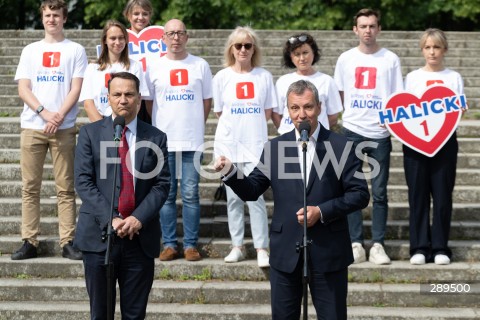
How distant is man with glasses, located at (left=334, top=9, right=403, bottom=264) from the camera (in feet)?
27.9

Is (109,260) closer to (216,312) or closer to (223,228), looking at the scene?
(216,312)

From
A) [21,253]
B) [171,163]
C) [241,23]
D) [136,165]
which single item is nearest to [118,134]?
[136,165]

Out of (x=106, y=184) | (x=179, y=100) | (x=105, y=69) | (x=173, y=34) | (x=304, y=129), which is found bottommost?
(x=106, y=184)

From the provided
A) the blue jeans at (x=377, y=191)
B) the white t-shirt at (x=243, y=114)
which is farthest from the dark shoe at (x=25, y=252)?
the blue jeans at (x=377, y=191)

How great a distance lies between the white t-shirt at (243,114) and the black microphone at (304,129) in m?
2.65

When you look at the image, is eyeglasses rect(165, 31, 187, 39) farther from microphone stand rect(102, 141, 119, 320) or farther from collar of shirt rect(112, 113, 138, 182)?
microphone stand rect(102, 141, 119, 320)

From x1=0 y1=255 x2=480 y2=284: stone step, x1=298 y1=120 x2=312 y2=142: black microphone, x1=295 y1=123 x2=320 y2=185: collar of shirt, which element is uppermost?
x1=298 y1=120 x2=312 y2=142: black microphone

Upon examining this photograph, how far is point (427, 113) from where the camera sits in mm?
8500

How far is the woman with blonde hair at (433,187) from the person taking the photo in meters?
8.41

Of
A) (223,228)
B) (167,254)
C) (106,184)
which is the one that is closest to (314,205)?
(106,184)

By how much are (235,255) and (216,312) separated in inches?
28.5

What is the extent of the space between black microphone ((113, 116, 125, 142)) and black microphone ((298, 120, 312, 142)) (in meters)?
1.13

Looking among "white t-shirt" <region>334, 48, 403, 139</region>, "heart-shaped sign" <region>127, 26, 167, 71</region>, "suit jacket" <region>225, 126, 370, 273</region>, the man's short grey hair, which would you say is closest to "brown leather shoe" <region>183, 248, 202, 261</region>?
"white t-shirt" <region>334, 48, 403, 139</region>

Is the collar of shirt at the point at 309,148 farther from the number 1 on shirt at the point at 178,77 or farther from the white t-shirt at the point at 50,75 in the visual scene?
the white t-shirt at the point at 50,75
